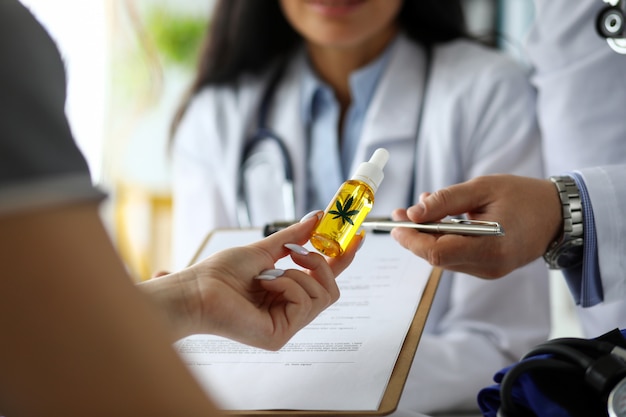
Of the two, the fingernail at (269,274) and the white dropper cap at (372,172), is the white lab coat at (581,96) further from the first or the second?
the fingernail at (269,274)

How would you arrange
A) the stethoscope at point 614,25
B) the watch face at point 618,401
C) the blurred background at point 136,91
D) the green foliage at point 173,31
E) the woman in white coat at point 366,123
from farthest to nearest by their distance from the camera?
1. the green foliage at point 173,31
2. the blurred background at point 136,91
3. the woman in white coat at point 366,123
4. the stethoscope at point 614,25
5. the watch face at point 618,401

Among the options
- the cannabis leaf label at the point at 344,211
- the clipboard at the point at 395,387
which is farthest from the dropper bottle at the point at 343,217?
the clipboard at the point at 395,387

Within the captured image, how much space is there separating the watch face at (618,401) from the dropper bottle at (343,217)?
0.29 m

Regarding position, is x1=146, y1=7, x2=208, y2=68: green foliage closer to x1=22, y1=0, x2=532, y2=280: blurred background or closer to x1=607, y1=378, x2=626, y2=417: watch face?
x1=22, y1=0, x2=532, y2=280: blurred background

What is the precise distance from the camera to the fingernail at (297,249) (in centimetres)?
71

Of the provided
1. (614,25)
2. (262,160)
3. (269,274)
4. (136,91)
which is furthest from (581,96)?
(136,91)

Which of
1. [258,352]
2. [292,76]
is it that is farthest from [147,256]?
[258,352]

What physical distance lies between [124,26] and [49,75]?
2.75 meters

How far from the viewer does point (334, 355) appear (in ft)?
2.50

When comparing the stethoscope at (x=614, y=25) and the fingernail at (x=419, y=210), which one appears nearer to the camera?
the fingernail at (x=419, y=210)

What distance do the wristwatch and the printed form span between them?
15 cm

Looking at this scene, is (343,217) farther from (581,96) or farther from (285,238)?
(581,96)

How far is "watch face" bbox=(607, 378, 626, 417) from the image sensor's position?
558mm

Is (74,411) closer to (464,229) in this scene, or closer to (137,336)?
(137,336)
